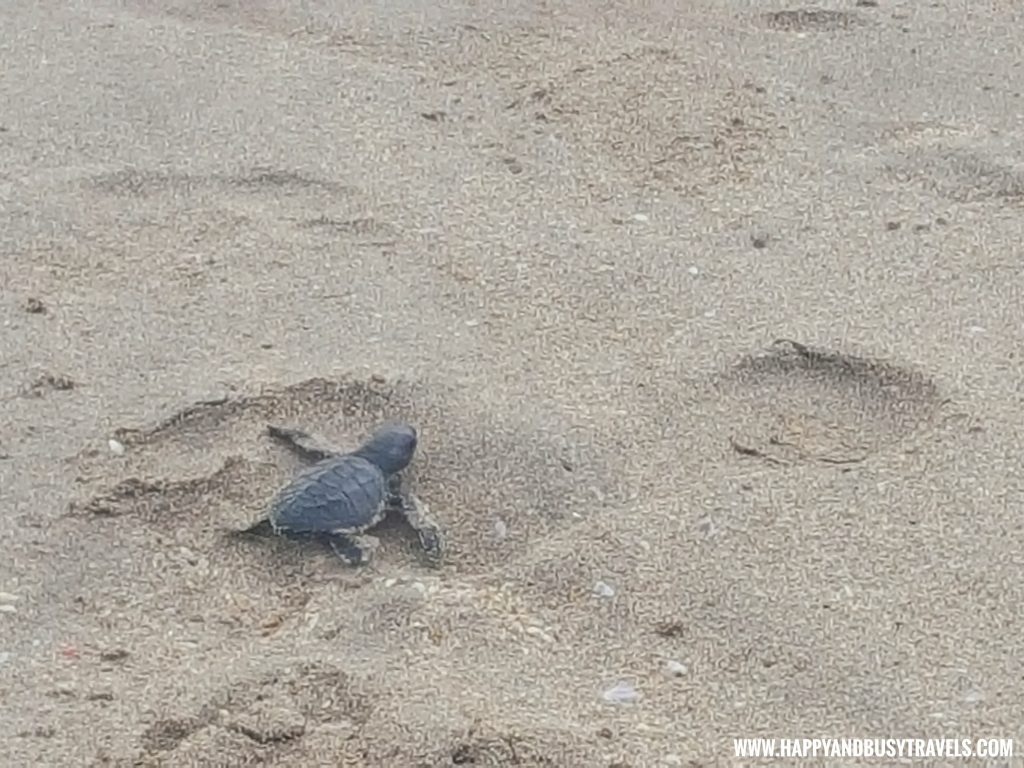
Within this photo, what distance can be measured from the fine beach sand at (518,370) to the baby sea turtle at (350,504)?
3cm

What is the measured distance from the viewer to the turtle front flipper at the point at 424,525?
252 centimetres

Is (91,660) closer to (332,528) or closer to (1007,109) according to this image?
(332,528)

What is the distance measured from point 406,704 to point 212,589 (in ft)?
1.18

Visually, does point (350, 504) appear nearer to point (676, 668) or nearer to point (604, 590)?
point (604, 590)

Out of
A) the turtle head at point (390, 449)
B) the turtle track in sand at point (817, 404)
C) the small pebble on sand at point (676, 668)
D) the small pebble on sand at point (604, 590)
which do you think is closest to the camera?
the small pebble on sand at point (676, 668)

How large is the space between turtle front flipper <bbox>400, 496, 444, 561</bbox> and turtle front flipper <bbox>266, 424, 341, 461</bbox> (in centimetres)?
14

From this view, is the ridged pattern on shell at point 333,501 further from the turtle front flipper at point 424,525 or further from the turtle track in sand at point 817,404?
the turtle track in sand at point 817,404

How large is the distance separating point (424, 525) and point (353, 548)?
10cm

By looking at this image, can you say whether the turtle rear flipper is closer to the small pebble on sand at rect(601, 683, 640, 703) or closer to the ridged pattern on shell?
the ridged pattern on shell

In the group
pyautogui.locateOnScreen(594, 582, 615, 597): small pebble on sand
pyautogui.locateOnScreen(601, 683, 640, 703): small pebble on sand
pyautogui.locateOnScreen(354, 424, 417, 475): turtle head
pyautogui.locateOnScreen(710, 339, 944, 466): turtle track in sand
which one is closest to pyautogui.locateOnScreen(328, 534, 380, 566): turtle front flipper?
pyautogui.locateOnScreen(354, 424, 417, 475): turtle head

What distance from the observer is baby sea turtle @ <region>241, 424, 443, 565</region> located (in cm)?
252

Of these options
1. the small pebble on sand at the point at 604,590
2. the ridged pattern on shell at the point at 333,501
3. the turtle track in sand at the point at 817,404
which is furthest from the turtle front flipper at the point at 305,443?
the turtle track in sand at the point at 817,404

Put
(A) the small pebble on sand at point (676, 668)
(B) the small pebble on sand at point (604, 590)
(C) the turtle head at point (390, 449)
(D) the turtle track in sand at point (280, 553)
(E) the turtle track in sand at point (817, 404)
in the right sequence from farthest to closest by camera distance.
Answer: (E) the turtle track in sand at point (817, 404)
(C) the turtle head at point (390, 449)
(B) the small pebble on sand at point (604, 590)
(A) the small pebble on sand at point (676, 668)
(D) the turtle track in sand at point (280, 553)

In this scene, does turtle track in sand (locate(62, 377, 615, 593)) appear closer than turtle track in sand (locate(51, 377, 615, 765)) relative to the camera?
No
